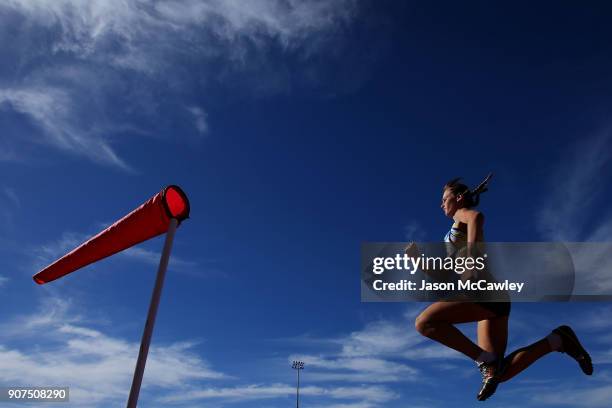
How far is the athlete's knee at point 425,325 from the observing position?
5.38m

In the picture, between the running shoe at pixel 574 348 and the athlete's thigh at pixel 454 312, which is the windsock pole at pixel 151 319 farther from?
the running shoe at pixel 574 348

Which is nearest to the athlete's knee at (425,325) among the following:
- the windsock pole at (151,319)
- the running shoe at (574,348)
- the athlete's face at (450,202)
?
the athlete's face at (450,202)

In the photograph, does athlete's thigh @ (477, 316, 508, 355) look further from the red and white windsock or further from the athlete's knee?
the red and white windsock

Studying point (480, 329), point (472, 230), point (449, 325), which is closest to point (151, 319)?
point (449, 325)

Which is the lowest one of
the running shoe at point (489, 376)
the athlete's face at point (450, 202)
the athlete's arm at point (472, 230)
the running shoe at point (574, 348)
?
the running shoe at point (489, 376)

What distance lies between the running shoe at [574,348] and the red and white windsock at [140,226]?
14.0ft

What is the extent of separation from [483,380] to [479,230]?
1.58 metres

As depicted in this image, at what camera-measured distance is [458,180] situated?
5848mm

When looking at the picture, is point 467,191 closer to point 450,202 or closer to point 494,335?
point 450,202

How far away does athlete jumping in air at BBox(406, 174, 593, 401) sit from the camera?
527 cm

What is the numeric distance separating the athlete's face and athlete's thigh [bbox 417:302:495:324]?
3.32ft

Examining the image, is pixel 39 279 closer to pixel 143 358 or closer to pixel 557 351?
pixel 143 358

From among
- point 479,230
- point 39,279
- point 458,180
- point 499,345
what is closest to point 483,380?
point 499,345

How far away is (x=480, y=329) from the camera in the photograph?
5559 millimetres
